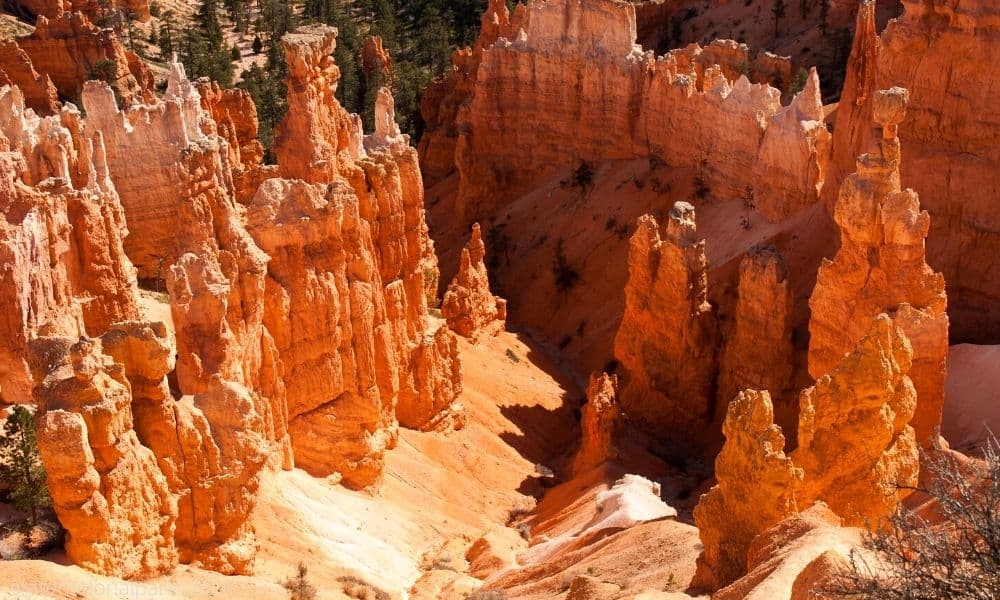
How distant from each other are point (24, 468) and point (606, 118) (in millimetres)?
30964

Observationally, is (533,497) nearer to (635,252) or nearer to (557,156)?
(635,252)

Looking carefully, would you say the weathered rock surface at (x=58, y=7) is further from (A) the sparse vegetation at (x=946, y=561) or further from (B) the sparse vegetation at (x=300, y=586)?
(A) the sparse vegetation at (x=946, y=561)

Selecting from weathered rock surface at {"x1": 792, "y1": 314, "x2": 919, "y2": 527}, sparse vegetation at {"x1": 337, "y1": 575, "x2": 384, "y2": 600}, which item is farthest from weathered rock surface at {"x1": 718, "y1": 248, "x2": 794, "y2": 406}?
sparse vegetation at {"x1": 337, "y1": 575, "x2": 384, "y2": 600}

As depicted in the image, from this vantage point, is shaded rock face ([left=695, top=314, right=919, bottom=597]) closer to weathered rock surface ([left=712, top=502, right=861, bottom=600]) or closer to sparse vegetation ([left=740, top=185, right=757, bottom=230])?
weathered rock surface ([left=712, top=502, right=861, bottom=600])

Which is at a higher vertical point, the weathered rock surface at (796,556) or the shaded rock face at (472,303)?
the weathered rock surface at (796,556)

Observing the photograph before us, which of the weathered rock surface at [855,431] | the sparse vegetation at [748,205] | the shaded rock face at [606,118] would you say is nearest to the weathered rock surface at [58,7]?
the shaded rock face at [606,118]

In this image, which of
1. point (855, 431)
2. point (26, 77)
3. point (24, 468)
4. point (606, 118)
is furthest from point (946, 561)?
point (26, 77)

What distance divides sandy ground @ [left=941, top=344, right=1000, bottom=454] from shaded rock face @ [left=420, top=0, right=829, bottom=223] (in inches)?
303

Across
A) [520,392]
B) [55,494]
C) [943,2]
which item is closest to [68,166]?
[55,494]

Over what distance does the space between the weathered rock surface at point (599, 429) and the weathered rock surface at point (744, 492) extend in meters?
9.92

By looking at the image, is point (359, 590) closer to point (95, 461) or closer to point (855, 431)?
point (95, 461)

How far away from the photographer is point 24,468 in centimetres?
1658

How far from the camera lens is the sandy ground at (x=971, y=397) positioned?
2512 centimetres

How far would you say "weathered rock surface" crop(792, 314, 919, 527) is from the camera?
18.6 meters
